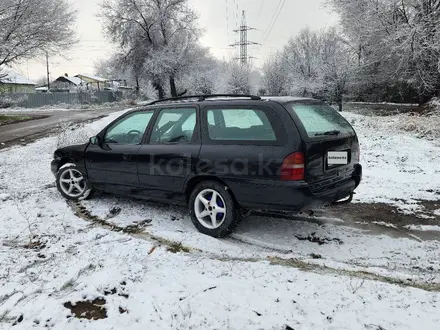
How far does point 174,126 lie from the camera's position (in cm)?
475

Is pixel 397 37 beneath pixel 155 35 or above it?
beneath

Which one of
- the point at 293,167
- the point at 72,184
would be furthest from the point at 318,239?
the point at 72,184

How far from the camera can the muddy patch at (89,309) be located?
110 inches

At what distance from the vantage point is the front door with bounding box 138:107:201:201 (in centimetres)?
446

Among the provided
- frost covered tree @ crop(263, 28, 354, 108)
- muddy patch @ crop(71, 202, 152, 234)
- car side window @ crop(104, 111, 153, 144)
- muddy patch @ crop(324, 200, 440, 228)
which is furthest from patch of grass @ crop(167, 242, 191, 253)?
frost covered tree @ crop(263, 28, 354, 108)

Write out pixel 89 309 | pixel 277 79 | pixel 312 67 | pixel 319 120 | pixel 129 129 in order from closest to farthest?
pixel 89 309 < pixel 319 120 < pixel 129 129 < pixel 312 67 < pixel 277 79

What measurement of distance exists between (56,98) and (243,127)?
39.5 m

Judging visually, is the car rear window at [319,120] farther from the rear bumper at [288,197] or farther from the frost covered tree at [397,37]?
the frost covered tree at [397,37]

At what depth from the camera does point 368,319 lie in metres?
2.65

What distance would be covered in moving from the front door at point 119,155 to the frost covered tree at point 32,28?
54.7ft

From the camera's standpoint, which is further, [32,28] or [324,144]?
[32,28]

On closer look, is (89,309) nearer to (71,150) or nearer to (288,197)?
(288,197)

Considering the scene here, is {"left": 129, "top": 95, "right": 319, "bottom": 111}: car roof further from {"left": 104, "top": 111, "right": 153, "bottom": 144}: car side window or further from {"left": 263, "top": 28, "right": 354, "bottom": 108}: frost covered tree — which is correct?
{"left": 263, "top": 28, "right": 354, "bottom": 108}: frost covered tree

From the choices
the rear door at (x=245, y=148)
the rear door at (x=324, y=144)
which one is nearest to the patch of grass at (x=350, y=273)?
the rear door at (x=245, y=148)
